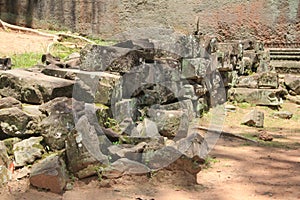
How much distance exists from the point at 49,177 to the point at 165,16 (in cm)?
955

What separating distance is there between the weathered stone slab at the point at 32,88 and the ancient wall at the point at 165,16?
800cm

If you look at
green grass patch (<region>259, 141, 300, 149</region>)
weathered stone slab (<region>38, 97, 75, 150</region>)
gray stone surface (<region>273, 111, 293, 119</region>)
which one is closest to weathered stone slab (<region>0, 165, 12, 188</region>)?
weathered stone slab (<region>38, 97, 75, 150</region>)

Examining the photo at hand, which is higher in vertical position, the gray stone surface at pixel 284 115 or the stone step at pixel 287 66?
the stone step at pixel 287 66

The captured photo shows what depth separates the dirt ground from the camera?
121 inches

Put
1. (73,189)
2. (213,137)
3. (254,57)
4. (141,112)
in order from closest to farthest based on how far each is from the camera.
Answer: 1. (73,189)
2. (141,112)
3. (213,137)
4. (254,57)

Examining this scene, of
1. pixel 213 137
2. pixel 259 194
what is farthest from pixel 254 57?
pixel 259 194

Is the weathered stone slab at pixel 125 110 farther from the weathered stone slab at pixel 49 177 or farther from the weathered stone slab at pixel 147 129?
the weathered stone slab at pixel 49 177

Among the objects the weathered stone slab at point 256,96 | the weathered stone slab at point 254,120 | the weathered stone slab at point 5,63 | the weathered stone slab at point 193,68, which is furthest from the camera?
the weathered stone slab at point 256,96

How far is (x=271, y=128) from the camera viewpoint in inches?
249

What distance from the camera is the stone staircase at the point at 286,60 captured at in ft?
31.6

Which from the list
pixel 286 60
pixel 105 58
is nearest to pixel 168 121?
pixel 105 58

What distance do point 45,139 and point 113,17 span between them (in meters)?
9.30

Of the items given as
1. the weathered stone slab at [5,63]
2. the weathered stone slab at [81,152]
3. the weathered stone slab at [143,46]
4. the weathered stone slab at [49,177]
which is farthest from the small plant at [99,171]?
the weathered stone slab at [5,63]

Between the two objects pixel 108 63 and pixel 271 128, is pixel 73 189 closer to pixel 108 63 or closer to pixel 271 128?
pixel 108 63
